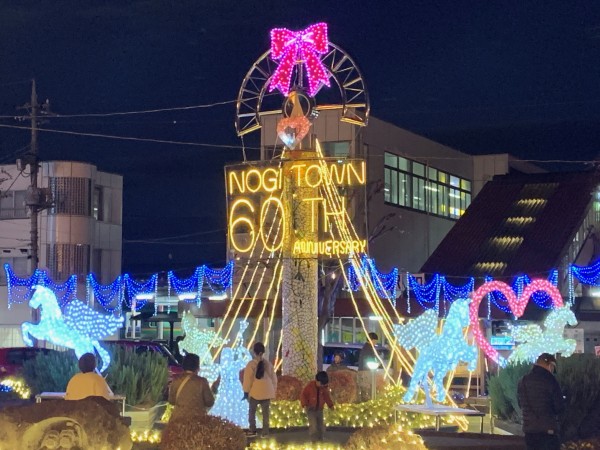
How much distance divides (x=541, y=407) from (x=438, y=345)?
23.3 feet

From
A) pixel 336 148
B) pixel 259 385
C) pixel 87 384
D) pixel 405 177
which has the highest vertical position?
pixel 336 148

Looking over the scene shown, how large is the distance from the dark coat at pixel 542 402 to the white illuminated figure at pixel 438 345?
6431mm

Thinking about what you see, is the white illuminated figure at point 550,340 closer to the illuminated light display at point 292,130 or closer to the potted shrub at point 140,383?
the illuminated light display at point 292,130

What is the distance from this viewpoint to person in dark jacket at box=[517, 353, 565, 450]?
12.8m

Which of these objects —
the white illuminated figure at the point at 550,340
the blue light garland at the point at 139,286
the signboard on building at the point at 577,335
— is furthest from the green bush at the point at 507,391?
the blue light garland at the point at 139,286

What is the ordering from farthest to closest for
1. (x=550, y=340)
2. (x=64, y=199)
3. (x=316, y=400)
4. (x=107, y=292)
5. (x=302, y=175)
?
(x=64, y=199), (x=107, y=292), (x=550, y=340), (x=302, y=175), (x=316, y=400)

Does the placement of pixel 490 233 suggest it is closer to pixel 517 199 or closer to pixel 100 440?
pixel 517 199

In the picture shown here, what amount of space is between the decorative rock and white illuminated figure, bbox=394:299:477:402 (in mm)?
8012

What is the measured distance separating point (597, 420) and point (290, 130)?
920cm

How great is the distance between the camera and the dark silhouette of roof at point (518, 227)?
135 ft

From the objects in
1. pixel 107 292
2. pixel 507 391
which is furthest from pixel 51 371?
pixel 107 292

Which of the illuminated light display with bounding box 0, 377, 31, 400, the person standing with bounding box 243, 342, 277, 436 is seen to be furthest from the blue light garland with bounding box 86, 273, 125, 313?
the person standing with bounding box 243, 342, 277, 436

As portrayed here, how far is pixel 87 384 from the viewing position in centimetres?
1386

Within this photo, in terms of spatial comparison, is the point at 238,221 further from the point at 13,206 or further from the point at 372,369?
the point at 13,206
